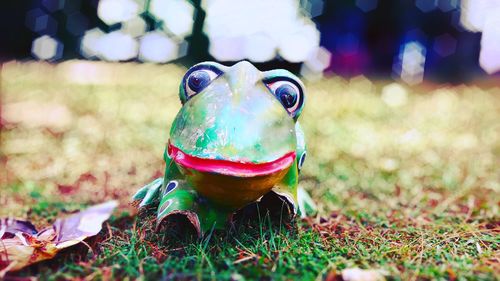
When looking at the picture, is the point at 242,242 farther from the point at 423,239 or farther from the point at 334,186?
the point at 334,186

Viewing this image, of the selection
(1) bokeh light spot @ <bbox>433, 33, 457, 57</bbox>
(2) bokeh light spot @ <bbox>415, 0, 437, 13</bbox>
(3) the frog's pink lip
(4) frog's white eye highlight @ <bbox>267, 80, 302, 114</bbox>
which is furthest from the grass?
(2) bokeh light spot @ <bbox>415, 0, 437, 13</bbox>

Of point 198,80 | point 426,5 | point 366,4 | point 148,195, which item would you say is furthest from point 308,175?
point 426,5

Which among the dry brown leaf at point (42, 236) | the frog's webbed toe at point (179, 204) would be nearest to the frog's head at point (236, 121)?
the frog's webbed toe at point (179, 204)

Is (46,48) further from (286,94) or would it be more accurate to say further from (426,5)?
(286,94)

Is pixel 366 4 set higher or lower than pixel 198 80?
lower

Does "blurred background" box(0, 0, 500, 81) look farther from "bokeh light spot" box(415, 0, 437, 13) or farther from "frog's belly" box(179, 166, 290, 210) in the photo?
"frog's belly" box(179, 166, 290, 210)

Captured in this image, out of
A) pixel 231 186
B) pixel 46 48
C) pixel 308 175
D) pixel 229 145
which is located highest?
pixel 229 145

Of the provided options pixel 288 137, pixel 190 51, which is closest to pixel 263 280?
pixel 288 137

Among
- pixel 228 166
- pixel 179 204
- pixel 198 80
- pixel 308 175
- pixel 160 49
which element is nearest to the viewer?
pixel 228 166

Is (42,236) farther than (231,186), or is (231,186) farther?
(42,236)

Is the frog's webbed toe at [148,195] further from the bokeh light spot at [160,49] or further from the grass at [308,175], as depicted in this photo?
the bokeh light spot at [160,49]
